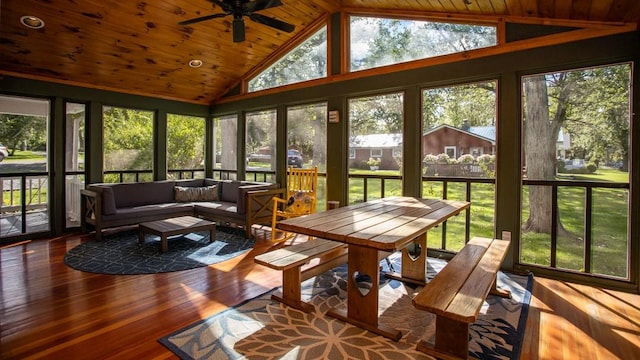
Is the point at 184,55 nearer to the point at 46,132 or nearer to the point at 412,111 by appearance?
the point at 46,132

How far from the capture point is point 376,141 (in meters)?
4.64

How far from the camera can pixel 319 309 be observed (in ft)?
8.80

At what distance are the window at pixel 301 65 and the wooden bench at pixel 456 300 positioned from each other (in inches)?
146

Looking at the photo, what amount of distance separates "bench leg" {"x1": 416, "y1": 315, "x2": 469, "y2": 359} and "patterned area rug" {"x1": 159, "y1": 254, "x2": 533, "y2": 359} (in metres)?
0.10

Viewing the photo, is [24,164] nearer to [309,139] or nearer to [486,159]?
[309,139]

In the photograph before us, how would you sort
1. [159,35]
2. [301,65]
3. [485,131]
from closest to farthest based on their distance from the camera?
[485,131] < [159,35] < [301,65]

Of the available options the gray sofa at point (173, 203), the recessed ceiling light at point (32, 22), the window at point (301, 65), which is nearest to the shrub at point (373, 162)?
the window at point (301, 65)

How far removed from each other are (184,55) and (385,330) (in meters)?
4.82

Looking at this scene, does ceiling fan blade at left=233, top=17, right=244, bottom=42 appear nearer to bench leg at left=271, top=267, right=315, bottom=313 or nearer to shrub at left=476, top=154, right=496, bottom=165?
bench leg at left=271, top=267, right=315, bottom=313

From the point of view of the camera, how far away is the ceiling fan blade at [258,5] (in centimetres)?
297

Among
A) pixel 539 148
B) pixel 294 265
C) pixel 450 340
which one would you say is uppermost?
pixel 539 148

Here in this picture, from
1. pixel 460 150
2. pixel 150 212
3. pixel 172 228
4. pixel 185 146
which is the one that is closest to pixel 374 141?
pixel 460 150

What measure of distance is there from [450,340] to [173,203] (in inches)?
196

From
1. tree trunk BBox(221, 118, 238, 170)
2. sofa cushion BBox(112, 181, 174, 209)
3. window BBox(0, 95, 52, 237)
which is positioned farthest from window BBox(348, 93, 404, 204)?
window BBox(0, 95, 52, 237)
